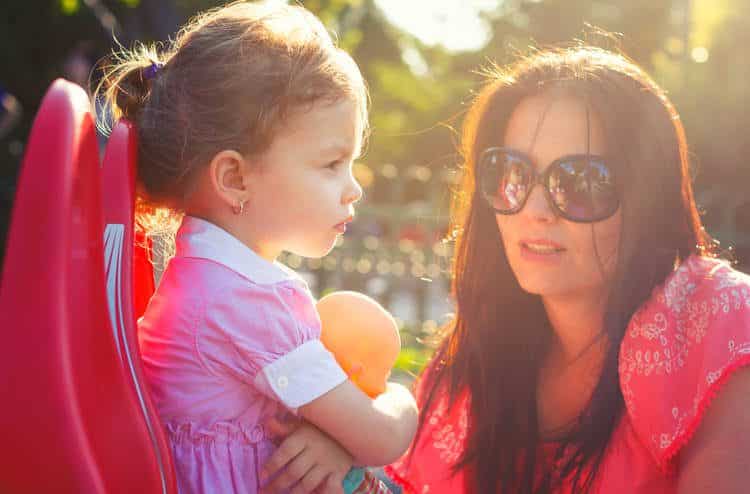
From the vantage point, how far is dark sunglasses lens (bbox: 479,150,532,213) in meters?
2.21

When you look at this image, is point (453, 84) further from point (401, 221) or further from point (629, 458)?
point (629, 458)

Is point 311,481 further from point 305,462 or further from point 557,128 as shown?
point 557,128

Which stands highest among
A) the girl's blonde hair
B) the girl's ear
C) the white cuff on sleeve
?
the girl's blonde hair

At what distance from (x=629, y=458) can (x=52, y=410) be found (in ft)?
4.49

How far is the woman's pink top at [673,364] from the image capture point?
5.97ft

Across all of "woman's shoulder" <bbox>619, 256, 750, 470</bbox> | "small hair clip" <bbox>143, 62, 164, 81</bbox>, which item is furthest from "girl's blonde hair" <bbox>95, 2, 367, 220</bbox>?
"woman's shoulder" <bbox>619, 256, 750, 470</bbox>

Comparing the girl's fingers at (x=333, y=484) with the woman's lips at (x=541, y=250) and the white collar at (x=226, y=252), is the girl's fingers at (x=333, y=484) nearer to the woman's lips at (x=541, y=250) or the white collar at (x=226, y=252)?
the white collar at (x=226, y=252)

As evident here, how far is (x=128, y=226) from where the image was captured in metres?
1.52

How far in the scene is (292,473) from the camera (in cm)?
160

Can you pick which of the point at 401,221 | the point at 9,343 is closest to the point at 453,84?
the point at 401,221

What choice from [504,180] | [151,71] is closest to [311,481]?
[151,71]

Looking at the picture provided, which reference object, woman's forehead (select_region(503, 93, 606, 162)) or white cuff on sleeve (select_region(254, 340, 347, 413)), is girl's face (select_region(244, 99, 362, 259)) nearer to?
white cuff on sleeve (select_region(254, 340, 347, 413))

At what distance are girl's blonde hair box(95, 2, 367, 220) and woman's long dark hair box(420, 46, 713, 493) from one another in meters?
0.71

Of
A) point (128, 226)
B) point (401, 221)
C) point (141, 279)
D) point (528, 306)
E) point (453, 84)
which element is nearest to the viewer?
Answer: point (128, 226)
